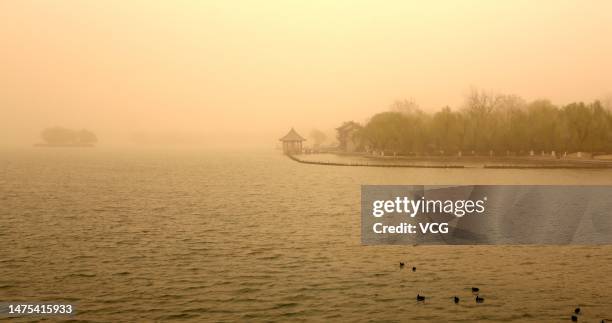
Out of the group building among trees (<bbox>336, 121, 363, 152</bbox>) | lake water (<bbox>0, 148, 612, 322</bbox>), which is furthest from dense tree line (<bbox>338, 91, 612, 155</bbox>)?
lake water (<bbox>0, 148, 612, 322</bbox>)

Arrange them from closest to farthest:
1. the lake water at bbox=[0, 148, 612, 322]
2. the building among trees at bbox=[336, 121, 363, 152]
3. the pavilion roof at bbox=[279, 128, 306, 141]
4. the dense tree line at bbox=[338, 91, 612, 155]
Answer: the lake water at bbox=[0, 148, 612, 322]
the dense tree line at bbox=[338, 91, 612, 155]
the building among trees at bbox=[336, 121, 363, 152]
the pavilion roof at bbox=[279, 128, 306, 141]

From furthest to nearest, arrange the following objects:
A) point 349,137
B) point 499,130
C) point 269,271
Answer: point 349,137, point 499,130, point 269,271

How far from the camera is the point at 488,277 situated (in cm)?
2381

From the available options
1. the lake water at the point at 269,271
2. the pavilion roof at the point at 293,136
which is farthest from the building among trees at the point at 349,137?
the lake water at the point at 269,271

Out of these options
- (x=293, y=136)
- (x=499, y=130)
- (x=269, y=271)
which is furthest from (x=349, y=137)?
(x=269, y=271)

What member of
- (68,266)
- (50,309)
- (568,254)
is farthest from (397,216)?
(50,309)

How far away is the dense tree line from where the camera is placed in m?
116

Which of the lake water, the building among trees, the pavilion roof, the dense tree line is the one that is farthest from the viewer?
the pavilion roof

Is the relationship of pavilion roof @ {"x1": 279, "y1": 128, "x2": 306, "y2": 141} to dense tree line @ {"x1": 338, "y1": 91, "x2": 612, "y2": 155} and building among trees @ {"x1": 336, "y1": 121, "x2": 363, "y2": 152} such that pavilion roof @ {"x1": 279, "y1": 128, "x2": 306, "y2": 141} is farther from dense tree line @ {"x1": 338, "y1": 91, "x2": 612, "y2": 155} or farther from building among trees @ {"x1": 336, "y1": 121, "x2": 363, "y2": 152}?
dense tree line @ {"x1": 338, "y1": 91, "x2": 612, "y2": 155}

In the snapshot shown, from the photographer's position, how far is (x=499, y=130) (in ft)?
419

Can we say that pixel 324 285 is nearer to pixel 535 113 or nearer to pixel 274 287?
pixel 274 287

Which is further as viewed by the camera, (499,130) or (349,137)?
(349,137)

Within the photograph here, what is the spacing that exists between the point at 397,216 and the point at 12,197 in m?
41.0

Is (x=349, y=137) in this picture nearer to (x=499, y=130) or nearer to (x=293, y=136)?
(x=293, y=136)
